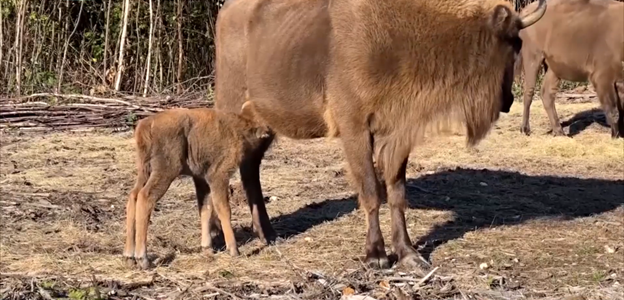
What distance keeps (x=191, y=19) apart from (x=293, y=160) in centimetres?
699

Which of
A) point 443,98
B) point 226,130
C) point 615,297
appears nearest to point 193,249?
point 226,130

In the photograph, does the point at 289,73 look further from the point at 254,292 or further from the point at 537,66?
the point at 537,66

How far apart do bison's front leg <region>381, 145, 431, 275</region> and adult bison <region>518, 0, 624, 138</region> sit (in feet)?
20.5

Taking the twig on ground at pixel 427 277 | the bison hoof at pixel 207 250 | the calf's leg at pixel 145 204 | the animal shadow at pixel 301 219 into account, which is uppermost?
the calf's leg at pixel 145 204

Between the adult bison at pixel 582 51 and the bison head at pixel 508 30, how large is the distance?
19.5 feet

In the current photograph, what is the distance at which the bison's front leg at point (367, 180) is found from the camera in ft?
21.6

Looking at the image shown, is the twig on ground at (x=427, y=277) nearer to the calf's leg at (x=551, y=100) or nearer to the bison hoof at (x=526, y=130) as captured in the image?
the bison hoof at (x=526, y=130)

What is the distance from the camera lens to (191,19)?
16906 millimetres

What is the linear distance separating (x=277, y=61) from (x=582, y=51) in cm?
703

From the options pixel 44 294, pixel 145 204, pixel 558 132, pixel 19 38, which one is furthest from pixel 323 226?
pixel 19 38

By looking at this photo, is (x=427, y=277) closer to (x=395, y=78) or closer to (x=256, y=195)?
(x=395, y=78)

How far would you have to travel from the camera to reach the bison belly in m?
6.92

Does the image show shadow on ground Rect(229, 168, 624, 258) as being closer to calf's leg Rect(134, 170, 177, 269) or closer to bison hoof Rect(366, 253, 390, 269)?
bison hoof Rect(366, 253, 390, 269)

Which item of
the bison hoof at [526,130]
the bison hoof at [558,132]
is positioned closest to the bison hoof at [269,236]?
the bison hoof at [526,130]
